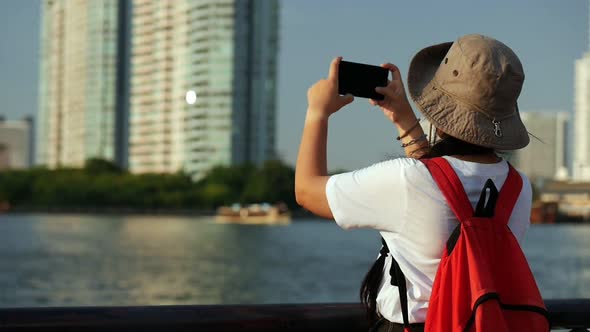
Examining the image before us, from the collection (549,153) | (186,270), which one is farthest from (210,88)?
(186,270)

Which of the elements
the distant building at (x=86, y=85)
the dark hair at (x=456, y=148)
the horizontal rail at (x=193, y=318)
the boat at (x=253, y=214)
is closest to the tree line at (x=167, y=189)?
the boat at (x=253, y=214)

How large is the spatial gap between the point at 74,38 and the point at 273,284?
108m

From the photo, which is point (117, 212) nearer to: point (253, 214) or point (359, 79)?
point (253, 214)

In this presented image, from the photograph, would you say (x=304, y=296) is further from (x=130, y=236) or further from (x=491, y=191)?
(x=130, y=236)

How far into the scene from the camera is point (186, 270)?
38031 mm

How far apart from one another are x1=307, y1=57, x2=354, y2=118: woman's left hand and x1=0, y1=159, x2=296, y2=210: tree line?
99.6 m

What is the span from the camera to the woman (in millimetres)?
1918

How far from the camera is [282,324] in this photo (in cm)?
253

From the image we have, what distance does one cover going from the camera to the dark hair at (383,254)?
6.63 feet

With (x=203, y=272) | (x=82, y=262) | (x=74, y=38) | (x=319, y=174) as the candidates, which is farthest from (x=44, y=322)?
(x=74, y=38)

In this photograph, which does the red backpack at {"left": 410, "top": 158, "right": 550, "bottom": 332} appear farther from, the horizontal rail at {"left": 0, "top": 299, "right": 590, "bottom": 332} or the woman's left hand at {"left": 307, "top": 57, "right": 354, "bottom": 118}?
the horizontal rail at {"left": 0, "top": 299, "right": 590, "bottom": 332}

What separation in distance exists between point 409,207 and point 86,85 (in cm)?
13000

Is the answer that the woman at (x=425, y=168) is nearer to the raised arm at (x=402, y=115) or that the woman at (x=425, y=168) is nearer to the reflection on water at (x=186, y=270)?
the raised arm at (x=402, y=115)

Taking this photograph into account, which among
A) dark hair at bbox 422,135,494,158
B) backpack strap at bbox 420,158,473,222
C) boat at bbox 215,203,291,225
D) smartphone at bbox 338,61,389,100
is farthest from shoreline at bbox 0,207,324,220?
backpack strap at bbox 420,158,473,222
